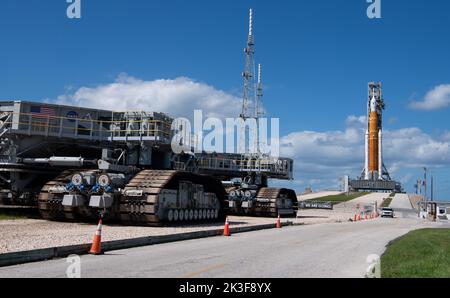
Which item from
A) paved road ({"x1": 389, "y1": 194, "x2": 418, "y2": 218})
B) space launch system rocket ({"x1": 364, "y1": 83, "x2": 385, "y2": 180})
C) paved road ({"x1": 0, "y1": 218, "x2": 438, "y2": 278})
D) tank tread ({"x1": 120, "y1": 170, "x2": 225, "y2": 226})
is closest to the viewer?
paved road ({"x1": 0, "y1": 218, "x2": 438, "y2": 278})

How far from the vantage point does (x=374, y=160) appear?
370 ft

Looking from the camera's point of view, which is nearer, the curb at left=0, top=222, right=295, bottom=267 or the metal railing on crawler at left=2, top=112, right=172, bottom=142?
the curb at left=0, top=222, right=295, bottom=267

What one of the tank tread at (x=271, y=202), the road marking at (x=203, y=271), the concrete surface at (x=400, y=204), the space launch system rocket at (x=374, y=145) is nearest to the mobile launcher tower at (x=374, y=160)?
the space launch system rocket at (x=374, y=145)

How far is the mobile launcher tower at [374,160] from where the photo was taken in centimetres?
11244

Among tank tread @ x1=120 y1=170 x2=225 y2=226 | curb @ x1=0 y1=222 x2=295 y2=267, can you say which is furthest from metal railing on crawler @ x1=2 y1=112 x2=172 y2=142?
curb @ x1=0 y1=222 x2=295 y2=267

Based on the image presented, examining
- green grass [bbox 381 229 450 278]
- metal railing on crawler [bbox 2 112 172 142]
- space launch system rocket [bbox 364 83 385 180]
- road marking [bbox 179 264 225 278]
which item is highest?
space launch system rocket [bbox 364 83 385 180]

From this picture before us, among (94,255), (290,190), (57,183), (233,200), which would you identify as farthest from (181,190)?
(290,190)

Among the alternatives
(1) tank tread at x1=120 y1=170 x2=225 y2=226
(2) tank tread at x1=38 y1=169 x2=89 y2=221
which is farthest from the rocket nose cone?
(2) tank tread at x1=38 y1=169 x2=89 y2=221

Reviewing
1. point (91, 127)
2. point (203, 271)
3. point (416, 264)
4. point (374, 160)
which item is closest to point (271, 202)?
point (91, 127)

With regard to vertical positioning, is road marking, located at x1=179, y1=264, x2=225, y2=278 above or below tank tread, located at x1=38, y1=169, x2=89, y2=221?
below

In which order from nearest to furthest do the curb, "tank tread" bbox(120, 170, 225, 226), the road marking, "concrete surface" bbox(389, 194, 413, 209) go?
the road marking < the curb < "tank tread" bbox(120, 170, 225, 226) < "concrete surface" bbox(389, 194, 413, 209)

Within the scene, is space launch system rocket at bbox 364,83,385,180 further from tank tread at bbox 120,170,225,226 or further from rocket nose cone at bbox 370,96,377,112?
tank tread at bbox 120,170,225,226

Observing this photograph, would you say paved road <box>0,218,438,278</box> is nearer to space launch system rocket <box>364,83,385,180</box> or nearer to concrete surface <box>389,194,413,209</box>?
concrete surface <box>389,194,413,209</box>

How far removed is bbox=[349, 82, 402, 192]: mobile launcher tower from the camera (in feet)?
369
